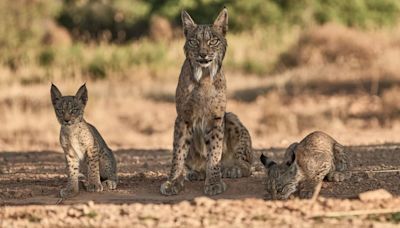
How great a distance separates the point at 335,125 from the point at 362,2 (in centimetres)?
1941

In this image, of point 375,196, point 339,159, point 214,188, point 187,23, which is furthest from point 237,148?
point 375,196

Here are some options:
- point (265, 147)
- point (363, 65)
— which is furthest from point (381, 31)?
point (265, 147)

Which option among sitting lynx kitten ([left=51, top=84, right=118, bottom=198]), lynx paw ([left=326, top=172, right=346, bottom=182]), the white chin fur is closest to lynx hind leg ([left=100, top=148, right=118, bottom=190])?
sitting lynx kitten ([left=51, top=84, right=118, bottom=198])

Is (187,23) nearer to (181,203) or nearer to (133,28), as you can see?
(181,203)

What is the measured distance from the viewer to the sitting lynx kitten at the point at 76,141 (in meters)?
10.2

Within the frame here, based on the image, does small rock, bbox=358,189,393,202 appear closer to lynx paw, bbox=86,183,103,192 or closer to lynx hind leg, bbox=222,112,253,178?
lynx hind leg, bbox=222,112,253,178

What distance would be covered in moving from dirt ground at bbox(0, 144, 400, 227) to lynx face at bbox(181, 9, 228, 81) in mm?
1369

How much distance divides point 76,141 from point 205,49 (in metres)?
1.72

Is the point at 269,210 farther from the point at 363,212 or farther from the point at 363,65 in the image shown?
the point at 363,65

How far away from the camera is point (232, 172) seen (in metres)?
11.1

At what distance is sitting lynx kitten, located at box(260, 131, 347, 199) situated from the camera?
960cm

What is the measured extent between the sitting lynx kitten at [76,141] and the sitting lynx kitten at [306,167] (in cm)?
192

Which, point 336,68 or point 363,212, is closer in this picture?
point 363,212

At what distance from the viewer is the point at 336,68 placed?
27.2 meters
